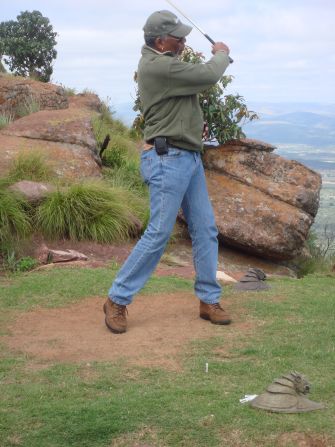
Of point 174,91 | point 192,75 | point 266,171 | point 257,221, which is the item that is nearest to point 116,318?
point 174,91

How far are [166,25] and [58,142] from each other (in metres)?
6.59

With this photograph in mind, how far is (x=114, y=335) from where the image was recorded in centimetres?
591

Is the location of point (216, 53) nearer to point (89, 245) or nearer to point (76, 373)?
point (76, 373)

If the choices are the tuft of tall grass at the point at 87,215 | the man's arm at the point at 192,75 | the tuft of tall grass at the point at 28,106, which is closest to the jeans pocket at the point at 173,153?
the man's arm at the point at 192,75

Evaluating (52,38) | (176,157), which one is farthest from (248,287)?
(52,38)

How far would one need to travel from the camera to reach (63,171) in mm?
11180

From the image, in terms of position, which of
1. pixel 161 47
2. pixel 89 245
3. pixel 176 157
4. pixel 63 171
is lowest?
pixel 89 245

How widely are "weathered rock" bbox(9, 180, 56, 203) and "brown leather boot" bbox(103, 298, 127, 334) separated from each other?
13.5 ft

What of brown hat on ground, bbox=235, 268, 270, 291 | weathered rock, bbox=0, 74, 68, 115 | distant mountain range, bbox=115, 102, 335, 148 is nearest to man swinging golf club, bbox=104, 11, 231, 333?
brown hat on ground, bbox=235, 268, 270, 291

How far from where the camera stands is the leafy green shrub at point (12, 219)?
9.21 m

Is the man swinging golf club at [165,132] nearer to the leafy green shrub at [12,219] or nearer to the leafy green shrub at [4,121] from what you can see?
the leafy green shrub at [12,219]

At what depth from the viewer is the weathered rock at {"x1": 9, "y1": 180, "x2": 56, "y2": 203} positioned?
979cm

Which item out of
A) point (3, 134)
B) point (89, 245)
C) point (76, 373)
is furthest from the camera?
point (3, 134)

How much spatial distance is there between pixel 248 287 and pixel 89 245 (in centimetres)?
297
